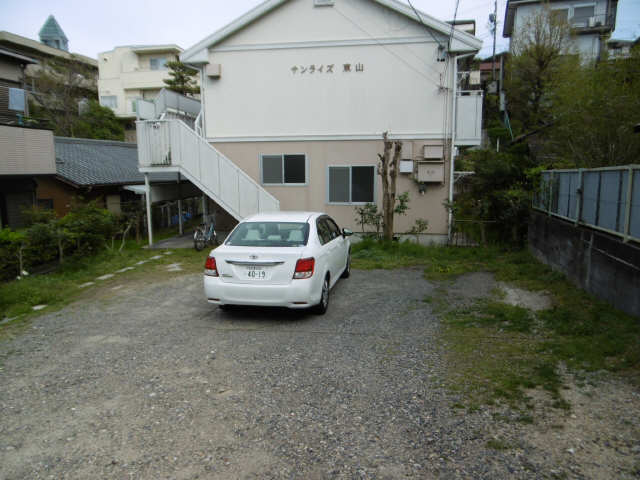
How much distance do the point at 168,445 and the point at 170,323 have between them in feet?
10.2

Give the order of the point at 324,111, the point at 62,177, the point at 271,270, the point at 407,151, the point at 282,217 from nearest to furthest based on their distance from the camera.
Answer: the point at 271,270, the point at 282,217, the point at 407,151, the point at 324,111, the point at 62,177

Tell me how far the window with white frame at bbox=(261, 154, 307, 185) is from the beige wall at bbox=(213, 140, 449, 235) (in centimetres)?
14

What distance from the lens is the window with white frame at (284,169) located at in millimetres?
13070

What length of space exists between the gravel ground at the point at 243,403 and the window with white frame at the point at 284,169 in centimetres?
709

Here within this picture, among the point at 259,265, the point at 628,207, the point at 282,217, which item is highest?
the point at 628,207

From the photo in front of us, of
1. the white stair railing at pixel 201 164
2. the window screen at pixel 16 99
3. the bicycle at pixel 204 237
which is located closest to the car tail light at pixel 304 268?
the white stair railing at pixel 201 164

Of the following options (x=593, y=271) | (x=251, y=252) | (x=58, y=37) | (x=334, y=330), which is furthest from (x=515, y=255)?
(x=58, y=37)

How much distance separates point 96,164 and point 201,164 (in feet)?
27.5


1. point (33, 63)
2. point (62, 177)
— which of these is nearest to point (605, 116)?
point (62, 177)

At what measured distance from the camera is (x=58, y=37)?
159ft

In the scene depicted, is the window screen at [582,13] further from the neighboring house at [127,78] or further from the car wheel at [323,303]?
the car wheel at [323,303]

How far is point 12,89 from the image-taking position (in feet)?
40.6

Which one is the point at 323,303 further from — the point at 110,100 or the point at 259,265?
the point at 110,100

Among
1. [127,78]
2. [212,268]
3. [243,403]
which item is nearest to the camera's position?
[243,403]
